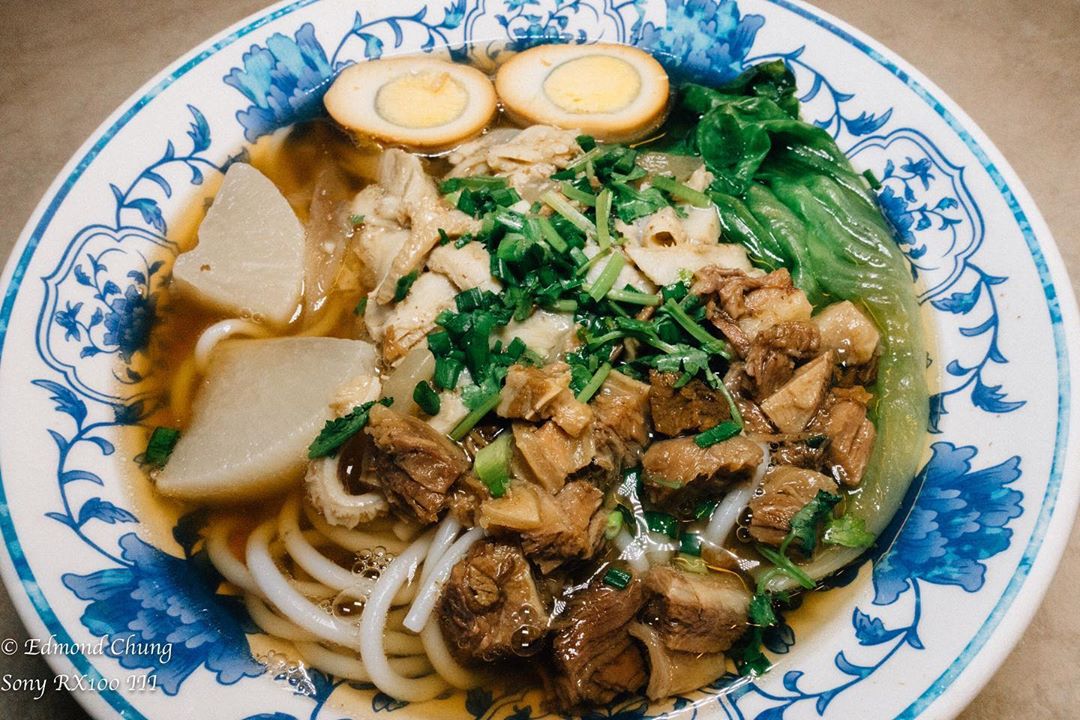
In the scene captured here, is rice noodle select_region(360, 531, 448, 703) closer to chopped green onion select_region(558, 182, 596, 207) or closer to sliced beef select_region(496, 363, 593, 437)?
sliced beef select_region(496, 363, 593, 437)

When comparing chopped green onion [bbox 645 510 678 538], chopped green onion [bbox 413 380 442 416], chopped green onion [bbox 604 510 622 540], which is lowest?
chopped green onion [bbox 645 510 678 538]

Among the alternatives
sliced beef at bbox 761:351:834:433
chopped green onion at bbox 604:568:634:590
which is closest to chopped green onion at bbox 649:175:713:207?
sliced beef at bbox 761:351:834:433

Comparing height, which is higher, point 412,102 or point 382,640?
point 412,102

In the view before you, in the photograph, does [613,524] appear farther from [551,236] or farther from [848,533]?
[551,236]

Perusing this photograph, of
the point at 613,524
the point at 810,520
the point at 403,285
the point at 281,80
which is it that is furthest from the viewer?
the point at 281,80

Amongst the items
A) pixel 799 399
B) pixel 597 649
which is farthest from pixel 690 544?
pixel 799 399

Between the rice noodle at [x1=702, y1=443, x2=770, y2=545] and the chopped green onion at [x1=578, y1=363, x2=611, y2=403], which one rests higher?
the chopped green onion at [x1=578, y1=363, x2=611, y2=403]
